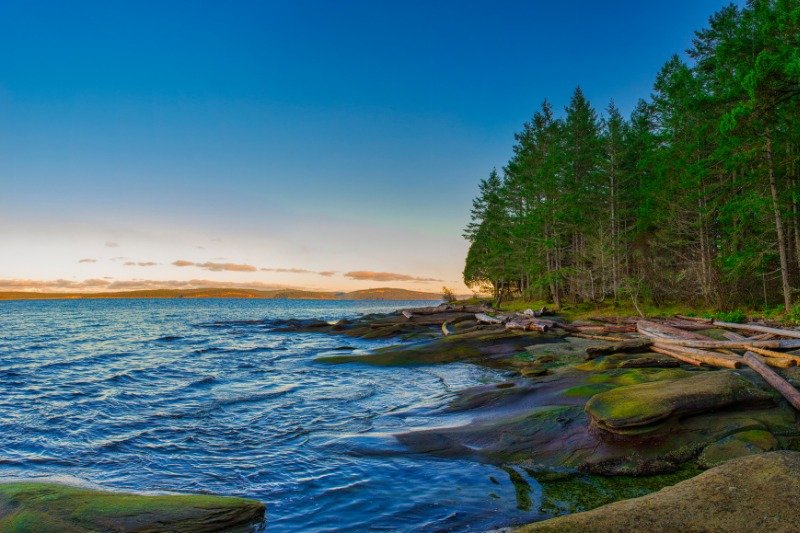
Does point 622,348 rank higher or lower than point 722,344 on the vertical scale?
lower

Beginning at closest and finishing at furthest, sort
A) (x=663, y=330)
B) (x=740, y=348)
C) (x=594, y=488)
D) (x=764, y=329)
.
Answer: (x=594, y=488), (x=740, y=348), (x=764, y=329), (x=663, y=330)

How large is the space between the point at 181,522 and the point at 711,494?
575 cm

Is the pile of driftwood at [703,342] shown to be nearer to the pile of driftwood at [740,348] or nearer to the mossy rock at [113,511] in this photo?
the pile of driftwood at [740,348]

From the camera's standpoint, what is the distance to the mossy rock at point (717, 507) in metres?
4.35

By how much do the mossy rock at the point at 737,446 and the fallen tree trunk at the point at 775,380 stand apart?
52.6 inches

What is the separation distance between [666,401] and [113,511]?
8.15 m

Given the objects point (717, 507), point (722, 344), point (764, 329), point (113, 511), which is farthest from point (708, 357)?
point (113, 511)

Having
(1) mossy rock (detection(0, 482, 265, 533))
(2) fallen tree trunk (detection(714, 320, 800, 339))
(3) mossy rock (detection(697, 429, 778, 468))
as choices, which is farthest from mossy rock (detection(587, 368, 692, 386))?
(1) mossy rock (detection(0, 482, 265, 533))

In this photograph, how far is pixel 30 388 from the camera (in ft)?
56.3

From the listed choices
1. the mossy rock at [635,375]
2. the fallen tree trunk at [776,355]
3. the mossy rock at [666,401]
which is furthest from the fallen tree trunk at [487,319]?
the mossy rock at [666,401]

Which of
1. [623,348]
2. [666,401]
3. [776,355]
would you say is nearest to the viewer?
[666,401]

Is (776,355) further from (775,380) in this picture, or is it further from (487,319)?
(487,319)

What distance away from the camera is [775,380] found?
927cm

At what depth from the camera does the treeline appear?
24000mm
